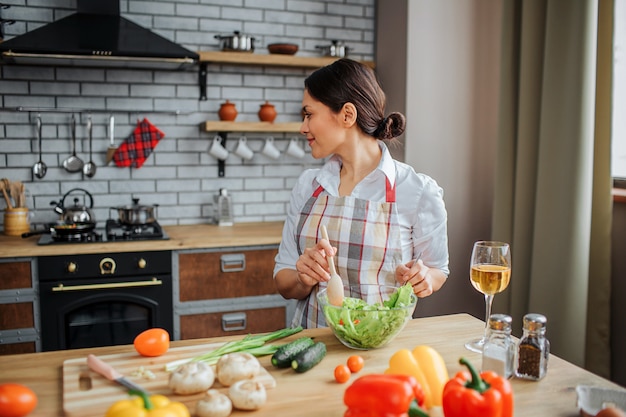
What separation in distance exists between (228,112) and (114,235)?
3.50 feet

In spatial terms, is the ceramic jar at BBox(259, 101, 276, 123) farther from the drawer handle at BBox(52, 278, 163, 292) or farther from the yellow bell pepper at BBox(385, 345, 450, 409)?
the yellow bell pepper at BBox(385, 345, 450, 409)

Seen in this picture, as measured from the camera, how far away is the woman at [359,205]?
2113 mm

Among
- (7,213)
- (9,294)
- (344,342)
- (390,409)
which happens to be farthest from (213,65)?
(390,409)

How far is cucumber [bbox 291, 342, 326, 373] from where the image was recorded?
4.74 ft

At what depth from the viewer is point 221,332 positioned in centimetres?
348

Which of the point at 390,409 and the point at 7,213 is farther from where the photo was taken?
the point at 7,213

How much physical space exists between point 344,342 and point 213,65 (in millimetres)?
2787

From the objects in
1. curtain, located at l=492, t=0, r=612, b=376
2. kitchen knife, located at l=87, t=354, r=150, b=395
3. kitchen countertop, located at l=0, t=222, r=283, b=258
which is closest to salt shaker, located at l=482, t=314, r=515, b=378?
kitchen knife, located at l=87, t=354, r=150, b=395

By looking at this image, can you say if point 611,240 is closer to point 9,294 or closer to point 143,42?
point 143,42

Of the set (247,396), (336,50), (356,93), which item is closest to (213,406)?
(247,396)

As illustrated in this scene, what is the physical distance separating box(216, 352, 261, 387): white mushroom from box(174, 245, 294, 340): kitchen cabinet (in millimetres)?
2086

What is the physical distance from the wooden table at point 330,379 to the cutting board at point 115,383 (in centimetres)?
3

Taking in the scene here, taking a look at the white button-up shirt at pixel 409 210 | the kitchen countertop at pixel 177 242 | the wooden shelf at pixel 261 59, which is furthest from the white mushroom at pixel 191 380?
the wooden shelf at pixel 261 59

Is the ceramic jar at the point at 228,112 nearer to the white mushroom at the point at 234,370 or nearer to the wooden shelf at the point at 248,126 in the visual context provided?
the wooden shelf at the point at 248,126
